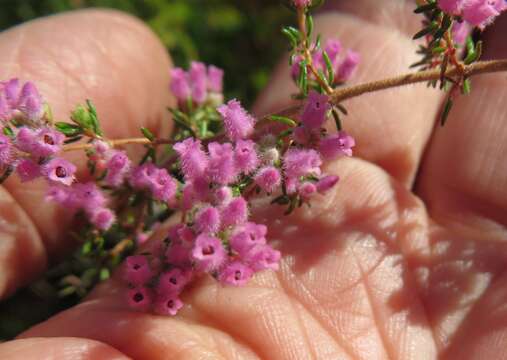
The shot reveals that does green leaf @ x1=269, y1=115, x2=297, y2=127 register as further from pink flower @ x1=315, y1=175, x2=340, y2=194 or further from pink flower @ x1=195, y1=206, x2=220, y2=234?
pink flower @ x1=195, y1=206, x2=220, y2=234

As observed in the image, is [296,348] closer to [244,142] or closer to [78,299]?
[244,142]

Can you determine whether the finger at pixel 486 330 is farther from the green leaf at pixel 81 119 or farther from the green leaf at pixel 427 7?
the green leaf at pixel 81 119

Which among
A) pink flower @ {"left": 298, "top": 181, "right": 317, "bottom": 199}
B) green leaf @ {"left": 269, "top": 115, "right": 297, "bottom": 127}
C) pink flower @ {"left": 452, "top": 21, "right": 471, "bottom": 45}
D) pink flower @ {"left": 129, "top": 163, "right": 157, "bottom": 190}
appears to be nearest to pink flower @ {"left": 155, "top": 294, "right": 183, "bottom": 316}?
pink flower @ {"left": 129, "top": 163, "right": 157, "bottom": 190}

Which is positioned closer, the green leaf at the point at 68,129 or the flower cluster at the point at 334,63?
the green leaf at the point at 68,129

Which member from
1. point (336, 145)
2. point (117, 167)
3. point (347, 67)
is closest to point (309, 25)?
point (347, 67)

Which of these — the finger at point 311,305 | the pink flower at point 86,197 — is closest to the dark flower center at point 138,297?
the finger at point 311,305
